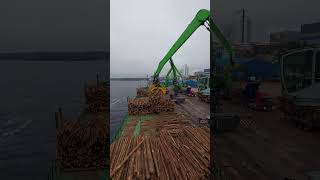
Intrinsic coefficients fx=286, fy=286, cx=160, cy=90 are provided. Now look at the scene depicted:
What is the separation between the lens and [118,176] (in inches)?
366

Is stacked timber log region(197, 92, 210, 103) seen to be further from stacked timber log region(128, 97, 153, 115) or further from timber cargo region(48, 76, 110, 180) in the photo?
timber cargo region(48, 76, 110, 180)

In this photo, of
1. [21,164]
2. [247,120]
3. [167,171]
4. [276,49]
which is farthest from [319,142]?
[21,164]

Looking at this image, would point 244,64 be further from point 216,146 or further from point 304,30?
point 216,146

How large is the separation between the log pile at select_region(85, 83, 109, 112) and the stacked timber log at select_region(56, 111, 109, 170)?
4.33 metres

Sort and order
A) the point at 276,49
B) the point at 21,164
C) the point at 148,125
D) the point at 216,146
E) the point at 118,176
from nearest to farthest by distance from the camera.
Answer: the point at 276,49
the point at 118,176
the point at 216,146
the point at 148,125
the point at 21,164

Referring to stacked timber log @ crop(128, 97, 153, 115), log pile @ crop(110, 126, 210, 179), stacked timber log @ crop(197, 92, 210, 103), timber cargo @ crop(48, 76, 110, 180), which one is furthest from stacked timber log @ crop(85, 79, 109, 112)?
stacked timber log @ crop(197, 92, 210, 103)

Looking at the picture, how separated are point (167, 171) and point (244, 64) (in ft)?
13.9

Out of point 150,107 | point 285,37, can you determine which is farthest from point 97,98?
point 285,37

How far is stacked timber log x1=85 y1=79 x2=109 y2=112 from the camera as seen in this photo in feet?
45.8

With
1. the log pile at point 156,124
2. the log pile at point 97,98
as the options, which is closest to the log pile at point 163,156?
the log pile at point 156,124

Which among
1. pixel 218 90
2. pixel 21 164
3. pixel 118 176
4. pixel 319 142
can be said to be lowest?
pixel 21 164

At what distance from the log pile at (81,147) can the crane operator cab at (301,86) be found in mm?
5845

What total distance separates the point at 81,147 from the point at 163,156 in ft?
10.2

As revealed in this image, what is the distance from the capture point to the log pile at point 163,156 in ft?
30.5
